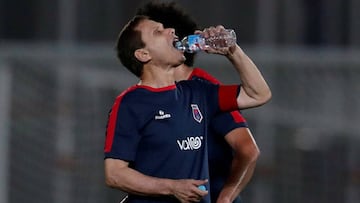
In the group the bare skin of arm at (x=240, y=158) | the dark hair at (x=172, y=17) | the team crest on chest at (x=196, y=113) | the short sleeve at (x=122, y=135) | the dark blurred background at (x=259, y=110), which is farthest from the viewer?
the dark blurred background at (x=259, y=110)

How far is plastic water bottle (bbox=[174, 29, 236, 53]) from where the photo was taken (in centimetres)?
545

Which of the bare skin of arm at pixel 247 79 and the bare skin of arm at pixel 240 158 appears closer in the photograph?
the bare skin of arm at pixel 247 79

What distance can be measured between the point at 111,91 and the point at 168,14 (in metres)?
3.04

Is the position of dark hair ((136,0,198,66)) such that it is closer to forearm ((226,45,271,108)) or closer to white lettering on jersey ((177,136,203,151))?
forearm ((226,45,271,108))

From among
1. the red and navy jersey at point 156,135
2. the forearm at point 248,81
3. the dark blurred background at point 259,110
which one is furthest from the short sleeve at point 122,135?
the dark blurred background at point 259,110

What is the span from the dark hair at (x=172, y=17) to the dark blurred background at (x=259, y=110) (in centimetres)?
260

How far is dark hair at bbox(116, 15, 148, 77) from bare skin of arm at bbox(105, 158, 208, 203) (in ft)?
1.32

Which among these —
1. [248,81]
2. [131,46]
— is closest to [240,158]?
[248,81]

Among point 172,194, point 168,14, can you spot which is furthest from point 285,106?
point 172,194

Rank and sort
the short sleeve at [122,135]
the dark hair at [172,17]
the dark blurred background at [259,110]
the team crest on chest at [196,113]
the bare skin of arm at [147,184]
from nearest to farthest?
1. the bare skin of arm at [147,184]
2. the short sleeve at [122,135]
3. the team crest on chest at [196,113]
4. the dark hair at [172,17]
5. the dark blurred background at [259,110]

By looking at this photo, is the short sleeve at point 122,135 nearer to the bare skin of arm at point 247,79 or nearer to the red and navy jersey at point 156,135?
the red and navy jersey at point 156,135

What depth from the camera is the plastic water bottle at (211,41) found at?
215 inches

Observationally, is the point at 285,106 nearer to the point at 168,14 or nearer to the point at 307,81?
the point at 307,81

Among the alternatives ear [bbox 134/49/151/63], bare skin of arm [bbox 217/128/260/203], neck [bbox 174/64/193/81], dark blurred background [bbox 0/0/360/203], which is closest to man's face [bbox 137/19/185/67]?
ear [bbox 134/49/151/63]
